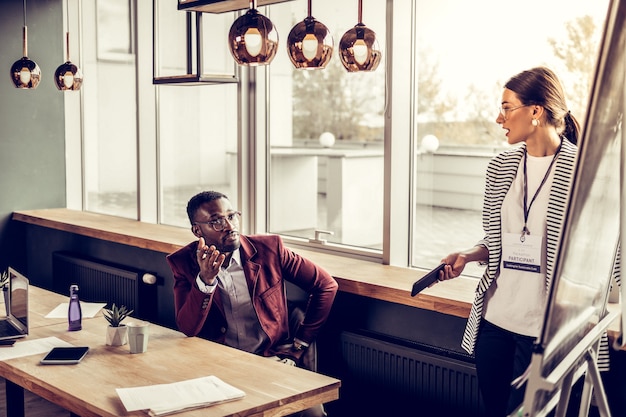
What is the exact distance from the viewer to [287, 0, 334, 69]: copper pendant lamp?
Result: 265 centimetres

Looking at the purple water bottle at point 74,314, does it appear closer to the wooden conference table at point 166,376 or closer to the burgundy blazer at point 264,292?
the wooden conference table at point 166,376

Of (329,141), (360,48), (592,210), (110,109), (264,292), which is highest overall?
(360,48)

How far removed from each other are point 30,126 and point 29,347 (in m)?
3.73

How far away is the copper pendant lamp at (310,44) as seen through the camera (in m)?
2.65

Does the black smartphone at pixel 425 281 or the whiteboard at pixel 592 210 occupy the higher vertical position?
the whiteboard at pixel 592 210

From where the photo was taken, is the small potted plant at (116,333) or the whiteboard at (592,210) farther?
the small potted plant at (116,333)

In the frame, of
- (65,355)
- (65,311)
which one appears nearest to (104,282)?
(65,311)

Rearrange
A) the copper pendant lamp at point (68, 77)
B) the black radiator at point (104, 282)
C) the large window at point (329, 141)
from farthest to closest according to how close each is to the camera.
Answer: the black radiator at point (104, 282), the copper pendant lamp at point (68, 77), the large window at point (329, 141)

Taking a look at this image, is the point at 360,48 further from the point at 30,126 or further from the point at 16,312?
the point at 30,126

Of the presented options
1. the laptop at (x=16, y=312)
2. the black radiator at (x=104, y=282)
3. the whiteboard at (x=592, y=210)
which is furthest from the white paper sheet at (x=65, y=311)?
the whiteboard at (x=592, y=210)

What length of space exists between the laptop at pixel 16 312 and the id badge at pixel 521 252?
6.40 ft

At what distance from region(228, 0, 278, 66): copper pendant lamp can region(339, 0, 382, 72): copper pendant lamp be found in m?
0.30

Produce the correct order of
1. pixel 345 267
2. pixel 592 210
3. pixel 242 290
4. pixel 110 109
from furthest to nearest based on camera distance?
pixel 110 109 < pixel 345 267 < pixel 242 290 < pixel 592 210

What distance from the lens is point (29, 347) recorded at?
3.13 m
